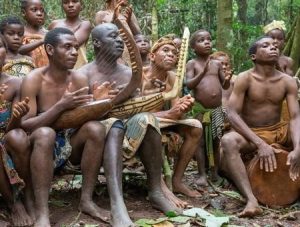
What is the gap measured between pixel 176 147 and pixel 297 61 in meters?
5.15

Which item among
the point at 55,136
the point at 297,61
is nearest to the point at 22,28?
the point at 55,136

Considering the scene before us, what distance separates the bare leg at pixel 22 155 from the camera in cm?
421

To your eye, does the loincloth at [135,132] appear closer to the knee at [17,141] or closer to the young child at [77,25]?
the knee at [17,141]

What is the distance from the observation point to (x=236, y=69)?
11.9m

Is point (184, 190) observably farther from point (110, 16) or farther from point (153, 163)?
point (110, 16)

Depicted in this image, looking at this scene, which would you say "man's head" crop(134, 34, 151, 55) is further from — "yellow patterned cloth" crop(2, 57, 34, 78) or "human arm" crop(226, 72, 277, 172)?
"yellow patterned cloth" crop(2, 57, 34, 78)

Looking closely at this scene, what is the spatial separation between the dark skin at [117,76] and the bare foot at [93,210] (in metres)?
0.55

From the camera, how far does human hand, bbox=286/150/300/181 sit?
5086mm

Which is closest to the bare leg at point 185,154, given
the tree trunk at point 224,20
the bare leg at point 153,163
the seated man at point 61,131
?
the bare leg at point 153,163

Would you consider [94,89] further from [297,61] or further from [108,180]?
[297,61]

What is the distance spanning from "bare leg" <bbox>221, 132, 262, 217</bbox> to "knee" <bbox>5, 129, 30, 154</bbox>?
1978mm

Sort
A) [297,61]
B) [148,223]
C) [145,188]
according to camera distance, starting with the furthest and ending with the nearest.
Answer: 1. [297,61]
2. [145,188]
3. [148,223]

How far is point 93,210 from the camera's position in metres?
4.39

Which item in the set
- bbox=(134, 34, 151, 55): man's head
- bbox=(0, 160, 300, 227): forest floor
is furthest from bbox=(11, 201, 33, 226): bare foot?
bbox=(134, 34, 151, 55): man's head
